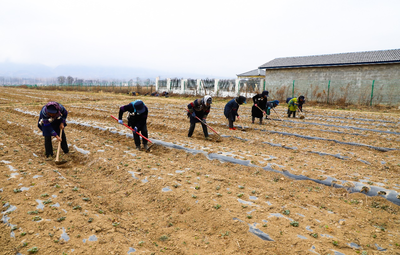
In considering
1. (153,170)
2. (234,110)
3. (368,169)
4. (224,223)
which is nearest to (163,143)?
(153,170)

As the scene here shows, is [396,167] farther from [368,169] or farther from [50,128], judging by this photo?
[50,128]

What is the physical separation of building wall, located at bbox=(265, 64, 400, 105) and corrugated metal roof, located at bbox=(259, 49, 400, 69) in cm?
41

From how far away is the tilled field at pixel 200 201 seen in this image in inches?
103

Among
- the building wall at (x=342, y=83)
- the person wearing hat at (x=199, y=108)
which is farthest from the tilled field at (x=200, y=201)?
the building wall at (x=342, y=83)

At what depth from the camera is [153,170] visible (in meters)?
4.41

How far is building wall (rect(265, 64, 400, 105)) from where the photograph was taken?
16.8 meters

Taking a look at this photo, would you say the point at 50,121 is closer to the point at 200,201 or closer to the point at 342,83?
the point at 200,201

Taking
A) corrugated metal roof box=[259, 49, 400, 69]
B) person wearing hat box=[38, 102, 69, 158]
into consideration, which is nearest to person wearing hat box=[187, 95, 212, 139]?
person wearing hat box=[38, 102, 69, 158]

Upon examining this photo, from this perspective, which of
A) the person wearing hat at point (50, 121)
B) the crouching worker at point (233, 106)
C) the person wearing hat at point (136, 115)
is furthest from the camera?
the crouching worker at point (233, 106)

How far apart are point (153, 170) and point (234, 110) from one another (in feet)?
15.6

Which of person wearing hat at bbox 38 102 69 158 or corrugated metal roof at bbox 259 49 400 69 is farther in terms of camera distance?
corrugated metal roof at bbox 259 49 400 69

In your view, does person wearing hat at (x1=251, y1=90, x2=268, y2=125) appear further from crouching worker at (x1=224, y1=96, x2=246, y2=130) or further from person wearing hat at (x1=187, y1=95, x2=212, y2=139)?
person wearing hat at (x1=187, y1=95, x2=212, y2=139)

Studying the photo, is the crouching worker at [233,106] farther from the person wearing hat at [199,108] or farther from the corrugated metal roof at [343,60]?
the corrugated metal roof at [343,60]

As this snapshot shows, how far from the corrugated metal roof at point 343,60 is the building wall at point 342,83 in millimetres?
414
